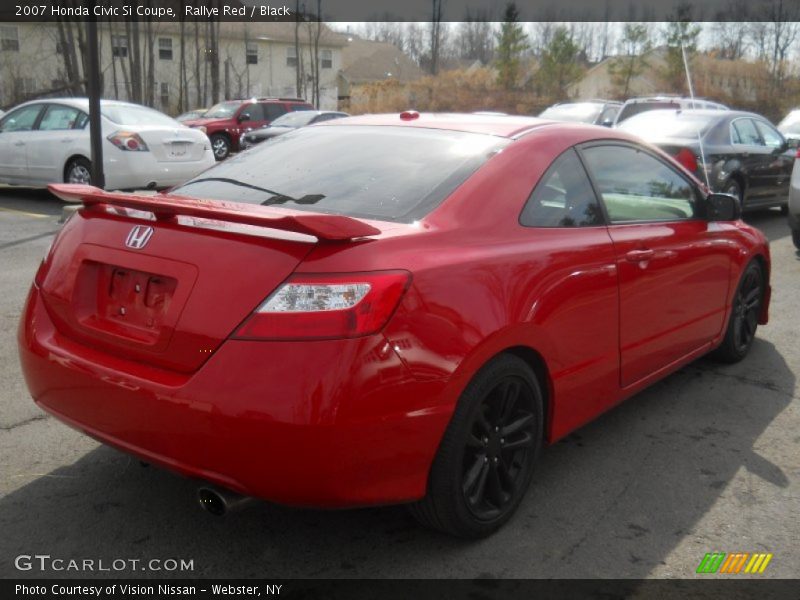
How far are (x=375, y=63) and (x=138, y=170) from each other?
68.4 metres

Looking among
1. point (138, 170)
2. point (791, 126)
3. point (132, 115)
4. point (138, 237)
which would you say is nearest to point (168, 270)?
point (138, 237)

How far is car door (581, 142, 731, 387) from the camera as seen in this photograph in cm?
384

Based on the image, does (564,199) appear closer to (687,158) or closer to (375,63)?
(687,158)

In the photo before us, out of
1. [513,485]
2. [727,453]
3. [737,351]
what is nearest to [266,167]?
[513,485]

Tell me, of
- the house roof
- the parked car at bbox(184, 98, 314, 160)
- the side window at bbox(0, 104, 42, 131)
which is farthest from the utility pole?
the house roof

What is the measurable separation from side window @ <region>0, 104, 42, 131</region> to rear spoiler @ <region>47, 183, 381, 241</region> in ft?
34.1

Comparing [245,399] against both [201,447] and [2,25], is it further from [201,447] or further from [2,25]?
[2,25]

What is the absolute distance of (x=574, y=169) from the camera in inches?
147

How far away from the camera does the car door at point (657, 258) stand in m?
3.84

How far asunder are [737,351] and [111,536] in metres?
3.90

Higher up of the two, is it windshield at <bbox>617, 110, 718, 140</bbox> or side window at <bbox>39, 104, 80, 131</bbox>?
windshield at <bbox>617, 110, 718, 140</bbox>

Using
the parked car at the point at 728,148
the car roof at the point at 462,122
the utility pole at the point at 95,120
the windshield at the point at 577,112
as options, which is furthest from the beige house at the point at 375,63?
the car roof at the point at 462,122

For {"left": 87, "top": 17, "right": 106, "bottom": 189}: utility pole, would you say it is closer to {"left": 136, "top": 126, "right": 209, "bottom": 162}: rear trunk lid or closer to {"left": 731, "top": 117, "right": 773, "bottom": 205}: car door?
{"left": 136, "top": 126, "right": 209, "bottom": 162}: rear trunk lid

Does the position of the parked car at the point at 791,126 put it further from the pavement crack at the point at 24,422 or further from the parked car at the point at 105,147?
the pavement crack at the point at 24,422
